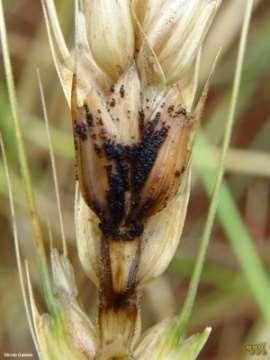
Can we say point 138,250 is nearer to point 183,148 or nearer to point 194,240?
point 183,148

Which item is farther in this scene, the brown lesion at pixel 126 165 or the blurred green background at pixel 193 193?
the blurred green background at pixel 193 193

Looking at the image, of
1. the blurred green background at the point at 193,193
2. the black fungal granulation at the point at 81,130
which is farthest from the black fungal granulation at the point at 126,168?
Result: the blurred green background at the point at 193,193

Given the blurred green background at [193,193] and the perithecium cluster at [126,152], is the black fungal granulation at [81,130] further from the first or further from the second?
the blurred green background at [193,193]

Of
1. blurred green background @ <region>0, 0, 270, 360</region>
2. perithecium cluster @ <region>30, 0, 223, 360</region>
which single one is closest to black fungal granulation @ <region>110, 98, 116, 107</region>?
perithecium cluster @ <region>30, 0, 223, 360</region>

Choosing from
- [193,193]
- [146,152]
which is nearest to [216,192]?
[146,152]

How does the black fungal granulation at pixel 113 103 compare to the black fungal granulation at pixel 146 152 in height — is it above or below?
above

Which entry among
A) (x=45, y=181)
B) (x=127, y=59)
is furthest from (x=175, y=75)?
(x=45, y=181)

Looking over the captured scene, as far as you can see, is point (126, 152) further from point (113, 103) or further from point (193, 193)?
point (193, 193)

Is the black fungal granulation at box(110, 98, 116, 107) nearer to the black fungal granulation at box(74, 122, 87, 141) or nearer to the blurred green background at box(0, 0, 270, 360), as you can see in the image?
the black fungal granulation at box(74, 122, 87, 141)
